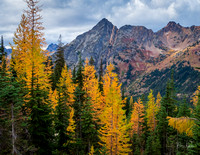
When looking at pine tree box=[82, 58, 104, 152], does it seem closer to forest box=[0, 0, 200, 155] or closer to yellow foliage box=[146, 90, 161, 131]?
forest box=[0, 0, 200, 155]

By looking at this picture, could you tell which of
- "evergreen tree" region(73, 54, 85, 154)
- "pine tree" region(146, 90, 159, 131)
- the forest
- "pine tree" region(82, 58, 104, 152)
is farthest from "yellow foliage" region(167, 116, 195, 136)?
"pine tree" region(146, 90, 159, 131)

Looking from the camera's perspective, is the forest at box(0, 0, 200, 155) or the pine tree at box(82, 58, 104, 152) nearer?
the forest at box(0, 0, 200, 155)

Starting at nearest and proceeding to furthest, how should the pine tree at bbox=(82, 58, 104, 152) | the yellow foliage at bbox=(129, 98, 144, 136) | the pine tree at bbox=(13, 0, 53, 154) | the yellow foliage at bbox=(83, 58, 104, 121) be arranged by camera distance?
the pine tree at bbox=(13, 0, 53, 154)
the pine tree at bbox=(82, 58, 104, 152)
the yellow foliage at bbox=(83, 58, 104, 121)
the yellow foliage at bbox=(129, 98, 144, 136)

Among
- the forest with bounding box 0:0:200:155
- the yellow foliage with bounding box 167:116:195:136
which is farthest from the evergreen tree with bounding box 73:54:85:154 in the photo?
the yellow foliage with bounding box 167:116:195:136

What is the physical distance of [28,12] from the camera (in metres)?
14.5

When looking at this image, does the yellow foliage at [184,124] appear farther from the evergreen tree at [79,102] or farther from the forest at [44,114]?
the evergreen tree at [79,102]

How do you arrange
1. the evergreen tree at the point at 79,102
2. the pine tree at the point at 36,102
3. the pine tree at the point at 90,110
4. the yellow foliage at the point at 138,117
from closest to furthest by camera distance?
1. the pine tree at the point at 36,102
2. the pine tree at the point at 90,110
3. the evergreen tree at the point at 79,102
4. the yellow foliage at the point at 138,117

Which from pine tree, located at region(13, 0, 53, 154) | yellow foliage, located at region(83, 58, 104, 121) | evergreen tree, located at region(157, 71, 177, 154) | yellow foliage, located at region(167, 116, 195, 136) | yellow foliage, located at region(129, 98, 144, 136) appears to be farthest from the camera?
yellow foliage, located at region(129, 98, 144, 136)

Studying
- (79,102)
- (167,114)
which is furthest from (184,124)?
(167,114)

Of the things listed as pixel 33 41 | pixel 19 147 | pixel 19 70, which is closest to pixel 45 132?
pixel 19 147

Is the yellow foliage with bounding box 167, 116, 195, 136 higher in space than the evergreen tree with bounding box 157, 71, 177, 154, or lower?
higher

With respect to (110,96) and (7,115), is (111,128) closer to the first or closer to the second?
(110,96)

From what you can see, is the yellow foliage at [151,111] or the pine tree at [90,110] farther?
the yellow foliage at [151,111]

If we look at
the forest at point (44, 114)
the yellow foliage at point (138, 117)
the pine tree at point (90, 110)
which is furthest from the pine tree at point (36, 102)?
the yellow foliage at point (138, 117)
